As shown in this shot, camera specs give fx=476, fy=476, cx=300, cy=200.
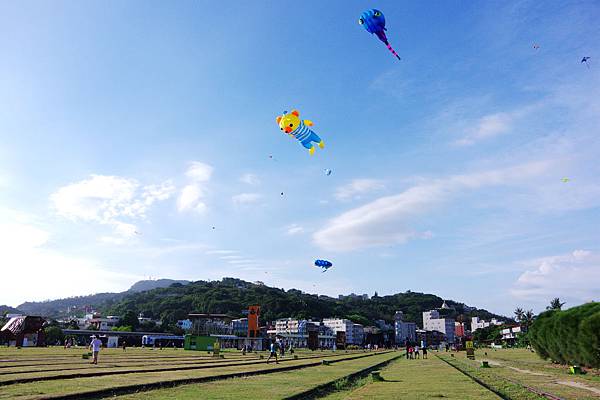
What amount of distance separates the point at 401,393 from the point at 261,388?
5.76 meters

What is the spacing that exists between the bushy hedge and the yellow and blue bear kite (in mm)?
22410

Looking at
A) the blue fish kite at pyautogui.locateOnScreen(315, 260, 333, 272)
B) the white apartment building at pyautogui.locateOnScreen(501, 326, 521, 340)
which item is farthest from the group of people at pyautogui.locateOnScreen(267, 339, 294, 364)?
the white apartment building at pyautogui.locateOnScreen(501, 326, 521, 340)

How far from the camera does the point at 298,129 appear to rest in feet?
100

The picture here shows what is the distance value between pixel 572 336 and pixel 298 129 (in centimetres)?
2642

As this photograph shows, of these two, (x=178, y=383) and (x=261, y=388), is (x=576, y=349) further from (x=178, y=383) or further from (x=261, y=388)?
(x=178, y=383)

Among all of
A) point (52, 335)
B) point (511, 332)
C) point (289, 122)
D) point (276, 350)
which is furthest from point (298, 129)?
point (511, 332)

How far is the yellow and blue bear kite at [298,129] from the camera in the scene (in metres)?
30.2

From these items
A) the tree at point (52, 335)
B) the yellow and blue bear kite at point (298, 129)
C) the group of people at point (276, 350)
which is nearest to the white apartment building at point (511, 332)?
the group of people at point (276, 350)

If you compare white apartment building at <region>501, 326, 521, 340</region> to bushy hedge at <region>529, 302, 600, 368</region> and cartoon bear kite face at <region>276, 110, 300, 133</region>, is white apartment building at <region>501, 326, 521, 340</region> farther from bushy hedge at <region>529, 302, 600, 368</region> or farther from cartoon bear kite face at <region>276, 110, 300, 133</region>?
cartoon bear kite face at <region>276, 110, 300, 133</region>

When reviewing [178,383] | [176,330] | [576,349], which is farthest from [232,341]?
[178,383]

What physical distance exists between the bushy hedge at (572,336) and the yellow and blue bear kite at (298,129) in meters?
22.4

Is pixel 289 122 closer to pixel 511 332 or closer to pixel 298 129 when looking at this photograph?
pixel 298 129

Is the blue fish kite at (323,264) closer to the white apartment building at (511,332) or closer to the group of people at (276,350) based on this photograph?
the group of people at (276,350)

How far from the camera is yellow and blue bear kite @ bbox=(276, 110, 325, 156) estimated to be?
3020cm
